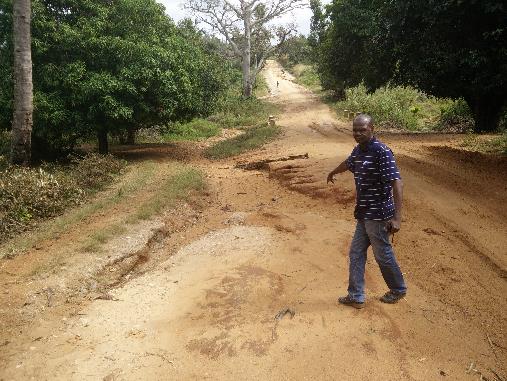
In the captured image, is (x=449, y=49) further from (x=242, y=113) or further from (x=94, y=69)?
(x=242, y=113)

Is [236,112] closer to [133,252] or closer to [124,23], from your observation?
[124,23]

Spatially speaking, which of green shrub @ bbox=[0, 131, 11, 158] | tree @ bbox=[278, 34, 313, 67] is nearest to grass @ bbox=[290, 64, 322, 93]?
tree @ bbox=[278, 34, 313, 67]

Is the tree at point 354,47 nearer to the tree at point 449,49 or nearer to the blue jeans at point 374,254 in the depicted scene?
the tree at point 449,49

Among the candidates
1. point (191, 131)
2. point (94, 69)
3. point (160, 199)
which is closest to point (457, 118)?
point (191, 131)

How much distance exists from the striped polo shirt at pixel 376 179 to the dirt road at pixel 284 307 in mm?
1043

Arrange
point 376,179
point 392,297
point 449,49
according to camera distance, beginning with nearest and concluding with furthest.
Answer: point 376,179, point 392,297, point 449,49

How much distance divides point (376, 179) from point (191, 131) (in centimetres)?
1600

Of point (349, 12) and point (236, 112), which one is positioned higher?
point (349, 12)

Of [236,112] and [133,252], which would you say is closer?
[133,252]

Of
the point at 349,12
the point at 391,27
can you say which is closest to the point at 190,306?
the point at 391,27

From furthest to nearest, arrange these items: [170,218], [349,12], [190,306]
Result: [349,12] → [170,218] → [190,306]

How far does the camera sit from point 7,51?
1077 cm

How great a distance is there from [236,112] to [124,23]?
41.9ft

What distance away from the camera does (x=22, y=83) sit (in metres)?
9.18
